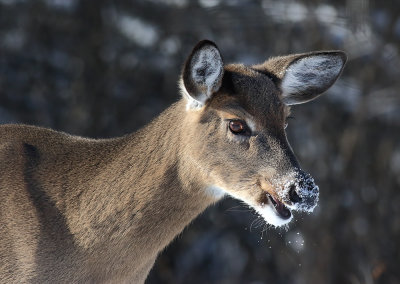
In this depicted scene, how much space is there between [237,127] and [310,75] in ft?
2.53

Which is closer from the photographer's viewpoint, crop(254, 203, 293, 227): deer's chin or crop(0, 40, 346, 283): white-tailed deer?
crop(254, 203, 293, 227): deer's chin

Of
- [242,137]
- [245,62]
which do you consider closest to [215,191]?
[242,137]

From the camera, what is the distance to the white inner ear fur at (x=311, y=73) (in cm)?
509

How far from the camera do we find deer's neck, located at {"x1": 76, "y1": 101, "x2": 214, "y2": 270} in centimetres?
478

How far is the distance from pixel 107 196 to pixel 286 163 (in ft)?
3.50

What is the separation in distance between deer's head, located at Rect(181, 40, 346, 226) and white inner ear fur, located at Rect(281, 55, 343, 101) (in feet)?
0.45

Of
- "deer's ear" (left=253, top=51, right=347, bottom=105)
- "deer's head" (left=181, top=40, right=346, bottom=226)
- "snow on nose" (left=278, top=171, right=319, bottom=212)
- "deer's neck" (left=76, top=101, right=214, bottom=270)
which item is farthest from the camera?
"deer's ear" (left=253, top=51, right=347, bottom=105)

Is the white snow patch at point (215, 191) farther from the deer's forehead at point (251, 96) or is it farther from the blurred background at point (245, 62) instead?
the blurred background at point (245, 62)

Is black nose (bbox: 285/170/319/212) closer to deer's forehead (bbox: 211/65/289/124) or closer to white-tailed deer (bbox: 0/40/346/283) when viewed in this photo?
white-tailed deer (bbox: 0/40/346/283)

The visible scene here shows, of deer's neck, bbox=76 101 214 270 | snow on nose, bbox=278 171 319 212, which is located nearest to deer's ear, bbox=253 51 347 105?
deer's neck, bbox=76 101 214 270

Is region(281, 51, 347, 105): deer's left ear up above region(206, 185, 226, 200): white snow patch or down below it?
above

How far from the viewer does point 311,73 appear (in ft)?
17.1

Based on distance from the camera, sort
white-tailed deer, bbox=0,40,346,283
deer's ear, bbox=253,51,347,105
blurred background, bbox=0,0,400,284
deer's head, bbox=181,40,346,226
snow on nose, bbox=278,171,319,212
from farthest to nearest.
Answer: blurred background, bbox=0,0,400,284 < deer's ear, bbox=253,51,347,105 < white-tailed deer, bbox=0,40,346,283 < deer's head, bbox=181,40,346,226 < snow on nose, bbox=278,171,319,212

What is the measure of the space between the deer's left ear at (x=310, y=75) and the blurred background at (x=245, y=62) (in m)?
4.73
